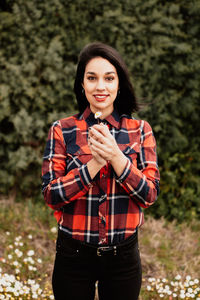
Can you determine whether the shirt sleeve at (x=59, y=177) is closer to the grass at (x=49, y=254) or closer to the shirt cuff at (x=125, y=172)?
the shirt cuff at (x=125, y=172)

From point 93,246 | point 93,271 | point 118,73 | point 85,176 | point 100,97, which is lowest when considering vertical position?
point 93,271

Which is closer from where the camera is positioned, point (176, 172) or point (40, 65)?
point (40, 65)

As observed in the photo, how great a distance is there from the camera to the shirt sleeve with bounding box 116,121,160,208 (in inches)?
59.1

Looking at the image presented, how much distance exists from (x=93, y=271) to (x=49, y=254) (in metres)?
1.63

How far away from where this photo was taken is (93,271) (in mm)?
1679

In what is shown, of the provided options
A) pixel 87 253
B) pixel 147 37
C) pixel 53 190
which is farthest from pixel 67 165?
pixel 147 37

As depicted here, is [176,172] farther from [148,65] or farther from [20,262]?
[20,262]

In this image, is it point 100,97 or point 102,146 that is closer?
point 102,146

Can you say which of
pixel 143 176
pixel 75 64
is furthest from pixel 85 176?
pixel 75 64

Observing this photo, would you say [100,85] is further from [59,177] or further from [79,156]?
[59,177]

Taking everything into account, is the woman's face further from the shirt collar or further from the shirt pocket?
the shirt pocket

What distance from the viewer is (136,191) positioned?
153 centimetres

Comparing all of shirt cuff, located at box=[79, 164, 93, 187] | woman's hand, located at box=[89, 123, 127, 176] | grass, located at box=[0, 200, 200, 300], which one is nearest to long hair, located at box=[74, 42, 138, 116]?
woman's hand, located at box=[89, 123, 127, 176]

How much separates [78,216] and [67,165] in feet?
0.92
